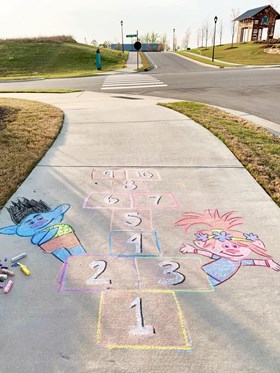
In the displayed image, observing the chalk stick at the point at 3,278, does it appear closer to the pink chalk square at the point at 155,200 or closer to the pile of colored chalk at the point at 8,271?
the pile of colored chalk at the point at 8,271

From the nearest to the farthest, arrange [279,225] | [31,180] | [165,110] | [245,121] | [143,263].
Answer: [143,263] → [279,225] → [31,180] → [245,121] → [165,110]

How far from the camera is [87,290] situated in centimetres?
246

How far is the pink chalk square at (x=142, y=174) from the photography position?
4570 mm

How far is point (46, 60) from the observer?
33.6 meters

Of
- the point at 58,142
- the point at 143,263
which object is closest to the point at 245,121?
the point at 58,142

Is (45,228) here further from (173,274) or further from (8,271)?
(173,274)

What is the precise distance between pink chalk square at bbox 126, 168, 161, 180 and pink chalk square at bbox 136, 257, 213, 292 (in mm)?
1912

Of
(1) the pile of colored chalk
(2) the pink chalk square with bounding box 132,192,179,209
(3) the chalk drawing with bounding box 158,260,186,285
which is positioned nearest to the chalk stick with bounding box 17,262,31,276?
(1) the pile of colored chalk

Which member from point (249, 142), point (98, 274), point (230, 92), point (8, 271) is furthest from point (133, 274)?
point (230, 92)

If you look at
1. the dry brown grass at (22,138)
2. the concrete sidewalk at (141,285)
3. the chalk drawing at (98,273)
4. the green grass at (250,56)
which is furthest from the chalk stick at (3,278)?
the green grass at (250,56)

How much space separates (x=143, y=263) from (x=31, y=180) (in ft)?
7.97

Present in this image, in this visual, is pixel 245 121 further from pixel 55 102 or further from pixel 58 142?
pixel 55 102

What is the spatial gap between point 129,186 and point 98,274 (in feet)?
6.01

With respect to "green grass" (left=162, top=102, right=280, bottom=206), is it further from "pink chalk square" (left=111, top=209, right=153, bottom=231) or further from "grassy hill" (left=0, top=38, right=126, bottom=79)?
"grassy hill" (left=0, top=38, right=126, bottom=79)
